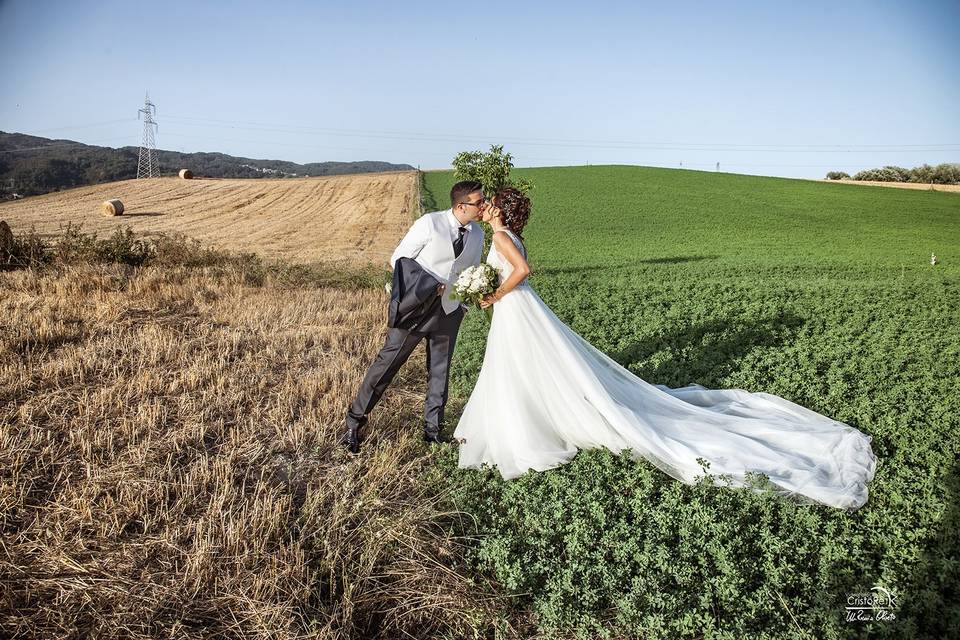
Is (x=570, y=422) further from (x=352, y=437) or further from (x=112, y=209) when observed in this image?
(x=112, y=209)

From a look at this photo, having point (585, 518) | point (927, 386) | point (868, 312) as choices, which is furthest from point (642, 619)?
point (868, 312)

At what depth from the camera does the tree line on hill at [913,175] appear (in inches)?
2174

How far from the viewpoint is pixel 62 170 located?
45.0 metres

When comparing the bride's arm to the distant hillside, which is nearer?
the bride's arm

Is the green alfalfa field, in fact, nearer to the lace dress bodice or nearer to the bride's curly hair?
the lace dress bodice

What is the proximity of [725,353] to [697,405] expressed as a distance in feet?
8.13

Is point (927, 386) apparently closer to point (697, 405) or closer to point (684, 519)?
point (697, 405)

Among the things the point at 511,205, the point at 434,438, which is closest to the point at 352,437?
the point at 434,438

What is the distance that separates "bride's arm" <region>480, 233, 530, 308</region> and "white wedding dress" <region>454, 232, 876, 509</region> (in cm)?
9

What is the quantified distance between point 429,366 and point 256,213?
29.4 m

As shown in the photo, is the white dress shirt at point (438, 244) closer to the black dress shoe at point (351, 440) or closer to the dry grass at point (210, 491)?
the black dress shoe at point (351, 440)

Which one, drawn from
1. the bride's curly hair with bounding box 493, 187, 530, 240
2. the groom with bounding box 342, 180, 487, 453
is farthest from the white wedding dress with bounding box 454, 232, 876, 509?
the groom with bounding box 342, 180, 487, 453

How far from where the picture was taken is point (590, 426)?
17.3 ft

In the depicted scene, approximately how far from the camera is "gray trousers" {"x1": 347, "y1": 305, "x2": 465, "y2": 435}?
17.7 feet
